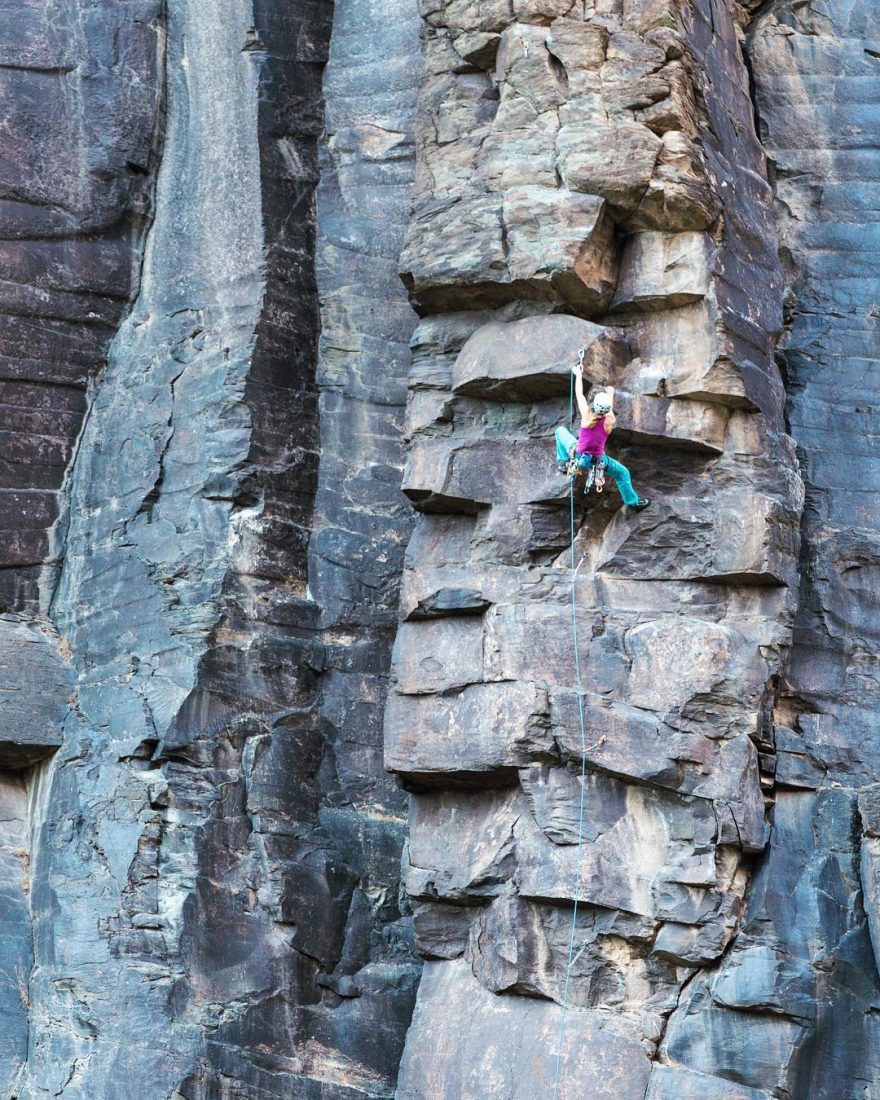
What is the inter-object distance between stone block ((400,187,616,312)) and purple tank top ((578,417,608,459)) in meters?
1.01

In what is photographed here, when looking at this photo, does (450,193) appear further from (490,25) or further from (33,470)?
(33,470)

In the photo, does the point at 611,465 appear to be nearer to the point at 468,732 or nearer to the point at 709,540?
the point at 709,540

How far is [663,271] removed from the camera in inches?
488

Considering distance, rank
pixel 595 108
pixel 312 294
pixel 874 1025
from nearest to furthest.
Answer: pixel 874 1025 < pixel 595 108 < pixel 312 294

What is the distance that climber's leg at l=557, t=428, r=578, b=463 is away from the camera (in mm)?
11828

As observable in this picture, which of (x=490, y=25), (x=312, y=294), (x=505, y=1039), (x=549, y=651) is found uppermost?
(x=490, y=25)

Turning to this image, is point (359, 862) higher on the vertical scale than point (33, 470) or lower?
lower

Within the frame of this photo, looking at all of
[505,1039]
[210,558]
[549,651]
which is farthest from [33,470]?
[505,1039]

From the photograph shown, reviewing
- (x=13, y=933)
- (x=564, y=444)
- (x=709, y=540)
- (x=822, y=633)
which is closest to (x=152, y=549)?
(x=13, y=933)

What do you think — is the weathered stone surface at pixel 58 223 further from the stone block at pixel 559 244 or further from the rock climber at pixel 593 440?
the rock climber at pixel 593 440

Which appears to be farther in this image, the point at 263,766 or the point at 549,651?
the point at 263,766

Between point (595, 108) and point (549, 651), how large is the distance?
3011 millimetres

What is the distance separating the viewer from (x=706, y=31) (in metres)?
13.1

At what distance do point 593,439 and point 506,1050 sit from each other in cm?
314
